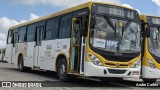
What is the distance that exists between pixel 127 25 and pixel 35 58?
7081mm

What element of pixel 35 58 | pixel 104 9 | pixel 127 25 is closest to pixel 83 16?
pixel 104 9

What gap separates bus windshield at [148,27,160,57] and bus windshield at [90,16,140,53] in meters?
0.93

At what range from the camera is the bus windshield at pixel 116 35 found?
13.6 m

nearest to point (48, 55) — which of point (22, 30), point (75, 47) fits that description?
point (75, 47)

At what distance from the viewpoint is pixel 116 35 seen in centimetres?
1395

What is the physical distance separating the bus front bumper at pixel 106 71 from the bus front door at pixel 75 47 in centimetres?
78

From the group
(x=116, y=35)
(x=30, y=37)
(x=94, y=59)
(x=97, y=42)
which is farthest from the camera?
(x=30, y=37)

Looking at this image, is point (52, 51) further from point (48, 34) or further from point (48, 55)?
point (48, 34)

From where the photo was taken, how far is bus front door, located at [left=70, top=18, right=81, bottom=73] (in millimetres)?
14211

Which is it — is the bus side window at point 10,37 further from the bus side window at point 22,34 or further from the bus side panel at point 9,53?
the bus side window at point 22,34

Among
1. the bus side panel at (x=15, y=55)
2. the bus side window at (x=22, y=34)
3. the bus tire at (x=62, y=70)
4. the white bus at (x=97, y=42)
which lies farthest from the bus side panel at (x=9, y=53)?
the bus tire at (x=62, y=70)

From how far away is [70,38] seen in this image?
49.2 feet

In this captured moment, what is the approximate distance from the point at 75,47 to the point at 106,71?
1.84 m

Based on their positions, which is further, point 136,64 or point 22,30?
point 22,30
